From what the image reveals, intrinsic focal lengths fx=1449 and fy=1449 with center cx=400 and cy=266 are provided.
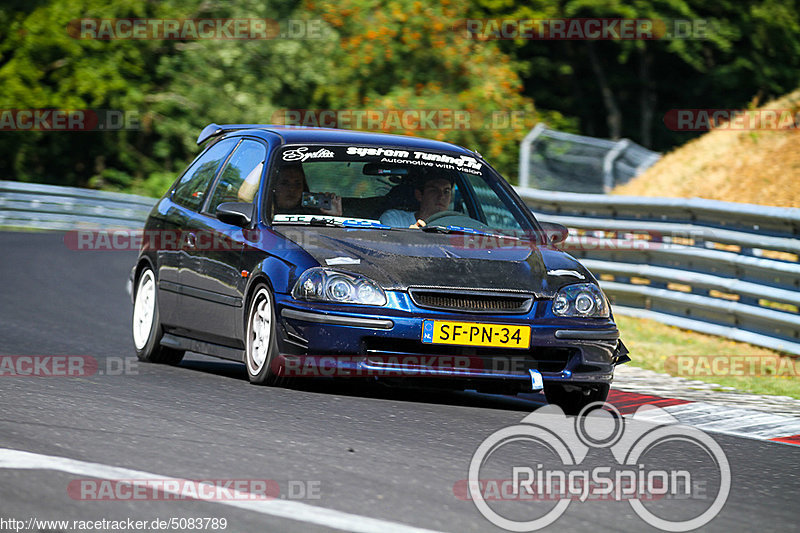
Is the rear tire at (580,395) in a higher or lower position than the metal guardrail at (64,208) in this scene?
lower

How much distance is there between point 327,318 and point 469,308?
767 mm

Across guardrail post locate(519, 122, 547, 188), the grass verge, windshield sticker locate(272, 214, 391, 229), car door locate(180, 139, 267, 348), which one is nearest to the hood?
windshield sticker locate(272, 214, 391, 229)

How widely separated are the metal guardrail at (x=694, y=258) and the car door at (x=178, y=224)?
4.61 meters

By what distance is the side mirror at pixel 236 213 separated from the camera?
339 inches

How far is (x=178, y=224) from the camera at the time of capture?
978cm

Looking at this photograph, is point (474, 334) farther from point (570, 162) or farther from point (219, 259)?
point (570, 162)

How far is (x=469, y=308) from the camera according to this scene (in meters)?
7.82

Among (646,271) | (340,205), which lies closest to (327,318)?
(340,205)

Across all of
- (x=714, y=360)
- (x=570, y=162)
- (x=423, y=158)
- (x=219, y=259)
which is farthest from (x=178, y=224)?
(x=570, y=162)

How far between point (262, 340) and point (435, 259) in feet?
3.56

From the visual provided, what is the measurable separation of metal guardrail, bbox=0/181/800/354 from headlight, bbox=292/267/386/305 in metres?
4.64

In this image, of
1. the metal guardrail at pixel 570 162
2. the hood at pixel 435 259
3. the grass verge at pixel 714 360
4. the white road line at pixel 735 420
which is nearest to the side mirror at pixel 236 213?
the hood at pixel 435 259

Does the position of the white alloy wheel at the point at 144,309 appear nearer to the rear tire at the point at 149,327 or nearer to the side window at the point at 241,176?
the rear tire at the point at 149,327

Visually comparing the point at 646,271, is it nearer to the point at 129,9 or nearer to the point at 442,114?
the point at 442,114
